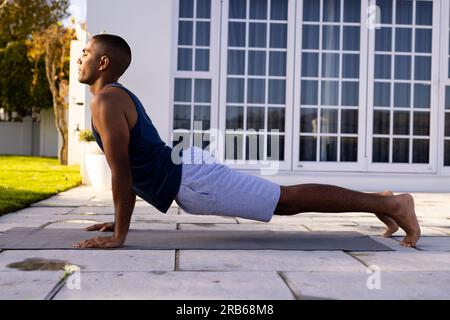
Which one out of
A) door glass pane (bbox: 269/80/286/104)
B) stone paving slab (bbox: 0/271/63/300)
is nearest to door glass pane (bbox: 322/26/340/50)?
door glass pane (bbox: 269/80/286/104)

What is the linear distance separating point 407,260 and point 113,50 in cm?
169

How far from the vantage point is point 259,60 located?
6.93 m

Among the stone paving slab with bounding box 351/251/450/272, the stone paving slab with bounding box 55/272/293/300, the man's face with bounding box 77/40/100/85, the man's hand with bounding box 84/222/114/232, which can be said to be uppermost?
the man's face with bounding box 77/40/100/85

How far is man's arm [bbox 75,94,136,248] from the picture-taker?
8.50 ft

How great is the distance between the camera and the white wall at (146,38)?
6.56 metres

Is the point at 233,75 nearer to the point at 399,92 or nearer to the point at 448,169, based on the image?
the point at 399,92

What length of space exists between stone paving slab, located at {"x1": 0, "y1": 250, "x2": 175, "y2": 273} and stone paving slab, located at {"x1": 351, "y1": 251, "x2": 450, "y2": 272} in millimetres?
865

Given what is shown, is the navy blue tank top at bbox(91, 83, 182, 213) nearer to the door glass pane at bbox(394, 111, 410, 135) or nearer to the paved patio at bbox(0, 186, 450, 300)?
the paved patio at bbox(0, 186, 450, 300)

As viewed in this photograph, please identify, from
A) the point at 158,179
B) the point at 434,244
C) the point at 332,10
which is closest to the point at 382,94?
the point at 332,10

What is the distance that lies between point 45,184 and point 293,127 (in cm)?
308

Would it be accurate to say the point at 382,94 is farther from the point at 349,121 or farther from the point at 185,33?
the point at 185,33

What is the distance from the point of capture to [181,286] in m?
1.90

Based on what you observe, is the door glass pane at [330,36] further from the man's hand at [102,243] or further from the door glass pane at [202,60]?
the man's hand at [102,243]

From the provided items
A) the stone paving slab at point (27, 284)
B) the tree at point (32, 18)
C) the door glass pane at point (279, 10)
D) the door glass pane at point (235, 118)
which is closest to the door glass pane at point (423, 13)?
the door glass pane at point (279, 10)
